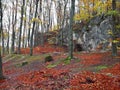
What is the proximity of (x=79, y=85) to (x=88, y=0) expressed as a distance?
1581 inches

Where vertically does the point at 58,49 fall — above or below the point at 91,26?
below

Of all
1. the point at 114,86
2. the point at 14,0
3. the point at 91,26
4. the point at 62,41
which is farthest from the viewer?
the point at 62,41

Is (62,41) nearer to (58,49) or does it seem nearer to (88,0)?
(58,49)

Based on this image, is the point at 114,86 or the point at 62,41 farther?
the point at 62,41

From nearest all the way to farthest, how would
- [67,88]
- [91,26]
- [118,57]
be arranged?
[67,88] → [118,57] → [91,26]

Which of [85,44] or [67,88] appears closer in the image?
[67,88]

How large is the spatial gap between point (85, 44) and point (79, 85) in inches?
1006

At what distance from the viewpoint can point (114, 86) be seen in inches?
435

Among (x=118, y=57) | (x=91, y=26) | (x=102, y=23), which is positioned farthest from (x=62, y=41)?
(x=118, y=57)

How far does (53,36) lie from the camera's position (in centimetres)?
5053

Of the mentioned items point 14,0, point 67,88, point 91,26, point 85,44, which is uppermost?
point 14,0

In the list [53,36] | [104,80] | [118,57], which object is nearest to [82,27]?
[53,36]

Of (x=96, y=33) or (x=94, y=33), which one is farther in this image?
(x=94, y=33)

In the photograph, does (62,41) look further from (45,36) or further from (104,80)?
(104,80)
